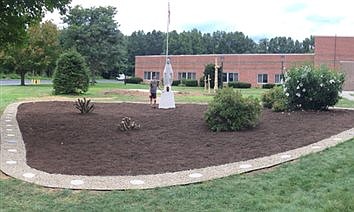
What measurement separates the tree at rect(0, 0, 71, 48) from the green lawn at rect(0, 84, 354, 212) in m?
7.39

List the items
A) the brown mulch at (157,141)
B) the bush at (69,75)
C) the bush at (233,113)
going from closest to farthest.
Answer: the brown mulch at (157,141) < the bush at (233,113) < the bush at (69,75)

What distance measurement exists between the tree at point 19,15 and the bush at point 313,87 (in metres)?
6.90

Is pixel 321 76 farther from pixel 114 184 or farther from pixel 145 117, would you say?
pixel 114 184

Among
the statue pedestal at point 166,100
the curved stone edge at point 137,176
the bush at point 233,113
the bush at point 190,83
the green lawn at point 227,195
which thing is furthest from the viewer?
the bush at point 190,83

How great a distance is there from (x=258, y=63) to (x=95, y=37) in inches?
751

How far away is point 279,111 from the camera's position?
15047 millimetres

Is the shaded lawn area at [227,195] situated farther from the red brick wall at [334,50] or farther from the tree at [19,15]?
the red brick wall at [334,50]

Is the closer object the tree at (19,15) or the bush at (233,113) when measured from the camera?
the bush at (233,113)

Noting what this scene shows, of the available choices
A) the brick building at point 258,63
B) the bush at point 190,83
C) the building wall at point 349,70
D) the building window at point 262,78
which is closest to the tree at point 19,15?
the brick building at point 258,63

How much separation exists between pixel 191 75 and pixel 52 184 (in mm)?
58668

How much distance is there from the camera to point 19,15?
14070 millimetres

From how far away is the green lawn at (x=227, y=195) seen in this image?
17.9 feet

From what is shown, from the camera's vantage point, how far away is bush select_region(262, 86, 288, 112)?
49.3 feet

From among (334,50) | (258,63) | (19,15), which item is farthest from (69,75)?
(258,63)
